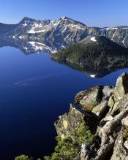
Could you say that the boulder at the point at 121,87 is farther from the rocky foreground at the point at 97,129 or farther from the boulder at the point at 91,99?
the boulder at the point at 91,99

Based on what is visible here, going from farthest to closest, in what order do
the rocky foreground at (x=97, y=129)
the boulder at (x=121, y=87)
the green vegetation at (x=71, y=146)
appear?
1. the boulder at (x=121, y=87)
2. the green vegetation at (x=71, y=146)
3. the rocky foreground at (x=97, y=129)

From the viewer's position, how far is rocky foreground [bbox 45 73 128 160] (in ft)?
162

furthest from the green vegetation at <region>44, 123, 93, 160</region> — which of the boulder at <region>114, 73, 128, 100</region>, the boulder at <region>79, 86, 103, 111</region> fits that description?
the boulder at <region>79, 86, 103, 111</region>

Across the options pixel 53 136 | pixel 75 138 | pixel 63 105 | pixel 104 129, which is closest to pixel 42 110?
pixel 63 105

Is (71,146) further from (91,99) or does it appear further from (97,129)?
(91,99)

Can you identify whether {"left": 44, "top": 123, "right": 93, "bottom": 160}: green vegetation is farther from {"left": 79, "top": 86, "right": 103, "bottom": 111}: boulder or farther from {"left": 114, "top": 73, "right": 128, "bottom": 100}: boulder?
{"left": 79, "top": 86, "right": 103, "bottom": 111}: boulder

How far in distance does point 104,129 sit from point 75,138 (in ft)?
62.7

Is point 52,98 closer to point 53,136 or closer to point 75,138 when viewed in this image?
point 53,136

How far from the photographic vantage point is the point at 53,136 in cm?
12506

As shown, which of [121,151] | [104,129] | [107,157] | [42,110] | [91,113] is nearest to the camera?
[121,151]

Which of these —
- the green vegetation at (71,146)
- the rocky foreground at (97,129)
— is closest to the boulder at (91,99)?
the rocky foreground at (97,129)

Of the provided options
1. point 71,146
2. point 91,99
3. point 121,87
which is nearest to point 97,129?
point 71,146

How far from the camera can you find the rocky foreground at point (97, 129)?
162ft

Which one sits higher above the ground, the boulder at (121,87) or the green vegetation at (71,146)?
the boulder at (121,87)
